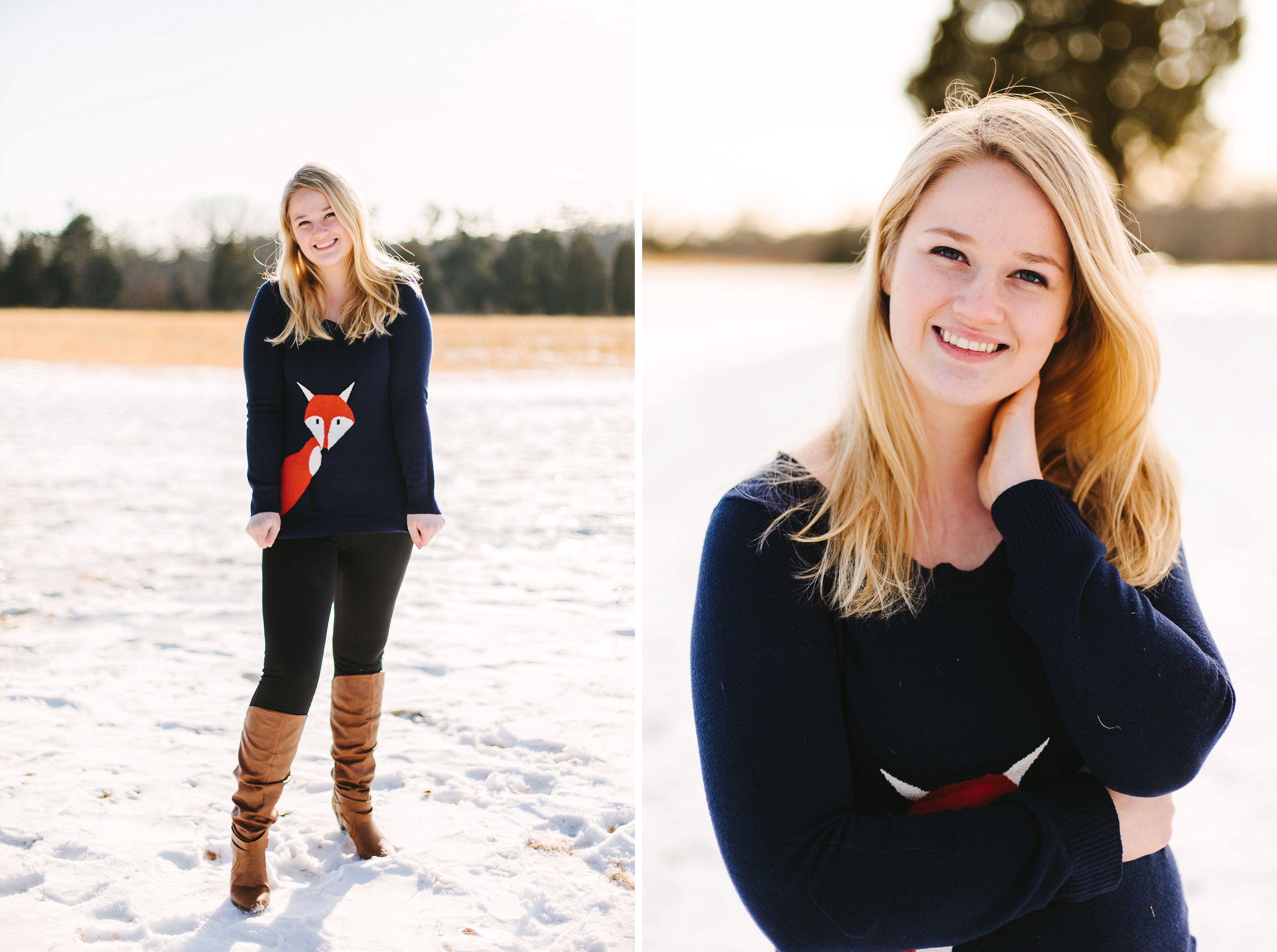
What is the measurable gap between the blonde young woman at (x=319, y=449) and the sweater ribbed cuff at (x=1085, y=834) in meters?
1.29

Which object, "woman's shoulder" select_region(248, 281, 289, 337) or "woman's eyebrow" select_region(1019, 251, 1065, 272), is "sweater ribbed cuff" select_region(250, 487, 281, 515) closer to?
"woman's shoulder" select_region(248, 281, 289, 337)

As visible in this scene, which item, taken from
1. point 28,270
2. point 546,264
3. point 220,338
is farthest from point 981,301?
point 220,338

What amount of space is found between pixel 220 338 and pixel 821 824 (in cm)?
340

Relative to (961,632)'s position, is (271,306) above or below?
above

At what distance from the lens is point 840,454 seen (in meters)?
1.29

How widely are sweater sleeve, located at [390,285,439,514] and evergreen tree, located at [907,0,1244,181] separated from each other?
39.0 feet

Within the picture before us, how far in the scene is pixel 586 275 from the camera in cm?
296

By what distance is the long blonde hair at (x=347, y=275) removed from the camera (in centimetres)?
184

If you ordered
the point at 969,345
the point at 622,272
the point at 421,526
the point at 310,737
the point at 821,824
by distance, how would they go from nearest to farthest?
the point at 821,824, the point at 969,345, the point at 421,526, the point at 310,737, the point at 622,272

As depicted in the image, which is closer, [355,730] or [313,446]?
[313,446]

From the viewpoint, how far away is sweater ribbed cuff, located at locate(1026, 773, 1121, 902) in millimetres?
1037

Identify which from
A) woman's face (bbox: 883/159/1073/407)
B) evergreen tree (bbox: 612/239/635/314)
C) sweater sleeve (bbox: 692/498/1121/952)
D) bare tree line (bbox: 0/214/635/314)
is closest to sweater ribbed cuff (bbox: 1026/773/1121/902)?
sweater sleeve (bbox: 692/498/1121/952)

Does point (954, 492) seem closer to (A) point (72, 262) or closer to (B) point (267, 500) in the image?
(B) point (267, 500)

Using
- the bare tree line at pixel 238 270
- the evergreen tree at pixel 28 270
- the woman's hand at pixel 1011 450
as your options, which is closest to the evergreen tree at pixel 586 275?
the bare tree line at pixel 238 270
